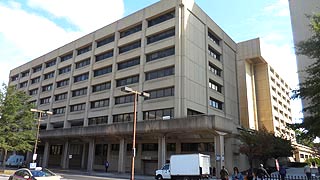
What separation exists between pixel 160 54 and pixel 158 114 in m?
9.41

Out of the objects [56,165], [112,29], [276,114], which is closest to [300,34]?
[112,29]

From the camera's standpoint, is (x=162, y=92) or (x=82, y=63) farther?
(x=82, y=63)

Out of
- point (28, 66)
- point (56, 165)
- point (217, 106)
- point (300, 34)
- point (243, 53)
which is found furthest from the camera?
point (28, 66)

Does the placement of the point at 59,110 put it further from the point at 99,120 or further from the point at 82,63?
the point at 99,120

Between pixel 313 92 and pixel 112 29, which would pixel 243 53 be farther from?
pixel 313 92

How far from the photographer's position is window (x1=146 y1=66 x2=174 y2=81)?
40.9 meters

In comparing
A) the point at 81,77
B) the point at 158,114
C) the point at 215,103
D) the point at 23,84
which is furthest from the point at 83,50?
the point at 215,103

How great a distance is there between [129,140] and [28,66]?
142 feet

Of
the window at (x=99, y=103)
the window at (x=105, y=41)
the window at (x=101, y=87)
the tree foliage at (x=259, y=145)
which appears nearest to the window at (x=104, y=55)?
the window at (x=105, y=41)

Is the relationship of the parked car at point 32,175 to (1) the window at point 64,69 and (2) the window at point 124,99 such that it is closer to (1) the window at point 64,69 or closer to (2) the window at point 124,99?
(2) the window at point 124,99

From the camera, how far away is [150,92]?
42094 millimetres

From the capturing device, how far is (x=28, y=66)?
238 ft

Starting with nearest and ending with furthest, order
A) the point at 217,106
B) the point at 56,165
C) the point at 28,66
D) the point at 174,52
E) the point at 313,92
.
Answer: the point at 313,92 < the point at 174,52 < the point at 217,106 < the point at 56,165 < the point at 28,66

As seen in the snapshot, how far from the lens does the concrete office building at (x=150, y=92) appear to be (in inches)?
1480
